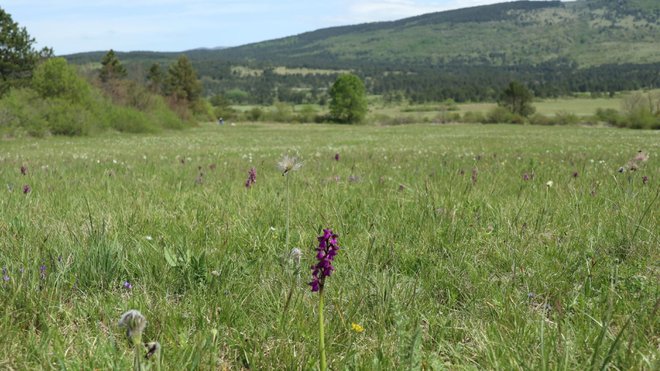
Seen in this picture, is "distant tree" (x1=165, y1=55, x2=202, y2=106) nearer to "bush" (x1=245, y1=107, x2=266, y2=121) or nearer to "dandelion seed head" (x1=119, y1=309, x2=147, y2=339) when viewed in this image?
"bush" (x1=245, y1=107, x2=266, y2=121)

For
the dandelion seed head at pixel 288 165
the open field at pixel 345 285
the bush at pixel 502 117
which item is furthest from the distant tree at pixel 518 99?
the dandelion seed head at pixel 288 165

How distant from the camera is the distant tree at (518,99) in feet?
330

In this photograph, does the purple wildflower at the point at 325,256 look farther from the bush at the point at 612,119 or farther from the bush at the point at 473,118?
the bush at the point at 473,118

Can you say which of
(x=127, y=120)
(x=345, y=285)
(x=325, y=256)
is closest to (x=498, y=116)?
(x=127, y=120)

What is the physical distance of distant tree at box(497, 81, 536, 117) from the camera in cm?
10050

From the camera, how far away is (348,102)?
346ft

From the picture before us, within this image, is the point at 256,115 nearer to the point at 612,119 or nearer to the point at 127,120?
the point at 127,120

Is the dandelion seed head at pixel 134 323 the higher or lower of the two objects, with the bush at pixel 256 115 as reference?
higher

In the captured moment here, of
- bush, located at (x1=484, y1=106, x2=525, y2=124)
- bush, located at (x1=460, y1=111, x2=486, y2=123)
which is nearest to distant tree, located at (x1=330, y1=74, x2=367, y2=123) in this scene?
bush, located at (x1=460, y1=111, x2=486, y2=123)

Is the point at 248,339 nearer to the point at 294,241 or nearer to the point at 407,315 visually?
the point at 407,315

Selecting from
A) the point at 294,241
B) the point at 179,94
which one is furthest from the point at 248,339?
the point at 179,94

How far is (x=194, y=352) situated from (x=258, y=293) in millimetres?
621

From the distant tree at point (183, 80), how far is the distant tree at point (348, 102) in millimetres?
31331

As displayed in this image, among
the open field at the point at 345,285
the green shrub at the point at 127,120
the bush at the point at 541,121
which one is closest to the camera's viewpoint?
the open field at the point at 345,285
